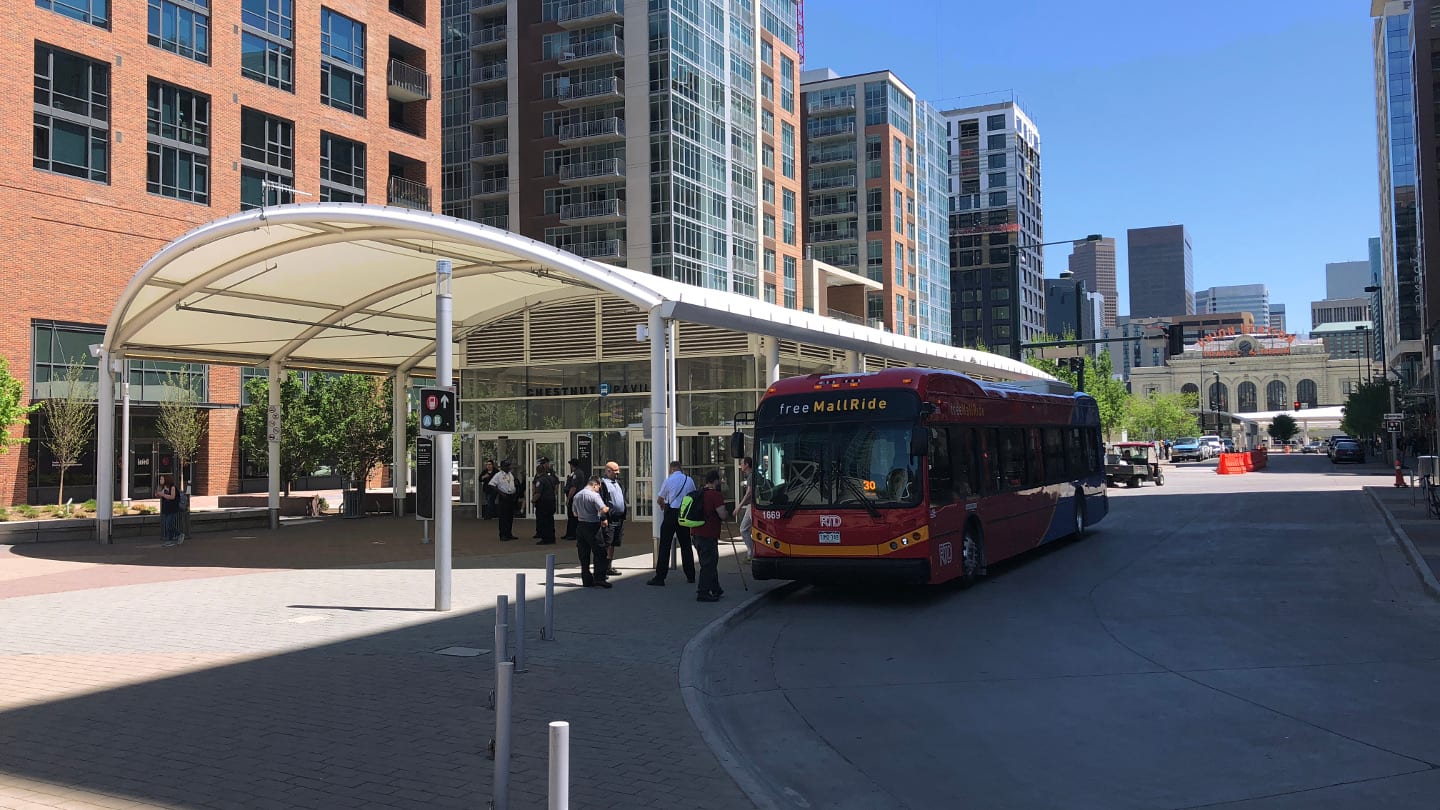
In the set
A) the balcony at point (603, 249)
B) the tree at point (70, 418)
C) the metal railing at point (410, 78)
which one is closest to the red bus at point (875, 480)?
the tree at point (70, 418)

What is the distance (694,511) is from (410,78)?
45.3 metres

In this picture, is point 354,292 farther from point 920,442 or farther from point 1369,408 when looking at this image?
point 1369,408

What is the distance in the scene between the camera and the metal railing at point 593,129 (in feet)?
210

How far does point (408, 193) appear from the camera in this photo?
52.2 m

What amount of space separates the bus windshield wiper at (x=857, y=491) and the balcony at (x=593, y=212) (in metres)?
52.4

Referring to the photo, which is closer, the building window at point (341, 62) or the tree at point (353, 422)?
the tree at point (353, 422)

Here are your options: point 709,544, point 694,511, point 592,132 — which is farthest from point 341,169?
point 709,544

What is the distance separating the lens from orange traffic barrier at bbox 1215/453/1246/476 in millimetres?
55969

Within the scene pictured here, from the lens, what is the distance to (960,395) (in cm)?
1506

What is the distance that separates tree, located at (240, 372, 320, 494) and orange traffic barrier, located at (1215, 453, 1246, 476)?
42718 millimetres

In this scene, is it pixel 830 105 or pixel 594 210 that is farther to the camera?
pixel 830 105

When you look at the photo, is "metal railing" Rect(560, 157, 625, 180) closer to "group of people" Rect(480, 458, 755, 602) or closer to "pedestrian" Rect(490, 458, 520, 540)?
"pedestrian" Rect(490, 458, 520, 540)

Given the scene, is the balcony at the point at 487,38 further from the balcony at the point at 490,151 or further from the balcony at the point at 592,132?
the balcony at the point at 592,132

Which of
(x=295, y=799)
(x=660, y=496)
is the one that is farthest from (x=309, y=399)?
(x=295, y=799)
